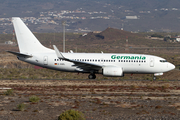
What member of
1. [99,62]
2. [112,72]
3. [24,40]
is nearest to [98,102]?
[112,72]

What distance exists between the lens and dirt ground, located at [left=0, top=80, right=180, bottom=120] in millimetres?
18984

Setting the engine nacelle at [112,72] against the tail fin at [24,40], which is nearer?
the engine nacelle at [112,72]

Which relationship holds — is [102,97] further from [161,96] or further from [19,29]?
[19,29]

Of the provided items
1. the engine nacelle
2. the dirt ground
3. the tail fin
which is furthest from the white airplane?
the dirt ground

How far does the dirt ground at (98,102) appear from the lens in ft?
62.3

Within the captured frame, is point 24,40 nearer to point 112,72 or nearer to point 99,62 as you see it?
point 99,62

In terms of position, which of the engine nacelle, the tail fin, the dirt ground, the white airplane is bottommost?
the dirt ground

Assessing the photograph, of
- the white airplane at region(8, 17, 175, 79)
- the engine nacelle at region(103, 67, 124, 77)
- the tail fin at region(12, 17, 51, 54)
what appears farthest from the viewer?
the tail fin at region(12, 17, 51, 54)

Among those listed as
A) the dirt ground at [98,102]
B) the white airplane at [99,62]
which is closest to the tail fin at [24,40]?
the white airplane at [99,62]

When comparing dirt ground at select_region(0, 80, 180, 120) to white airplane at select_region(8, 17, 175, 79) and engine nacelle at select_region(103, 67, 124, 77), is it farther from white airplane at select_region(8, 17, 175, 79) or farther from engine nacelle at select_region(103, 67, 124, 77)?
white airplane at select_region(8, 17, 175, 79)

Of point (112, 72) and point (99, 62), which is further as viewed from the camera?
point (99, 62)

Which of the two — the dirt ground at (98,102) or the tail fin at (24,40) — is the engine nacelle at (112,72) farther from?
the tail fin at (24,40)

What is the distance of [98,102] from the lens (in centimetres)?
2272

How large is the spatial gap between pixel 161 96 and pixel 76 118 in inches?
451
